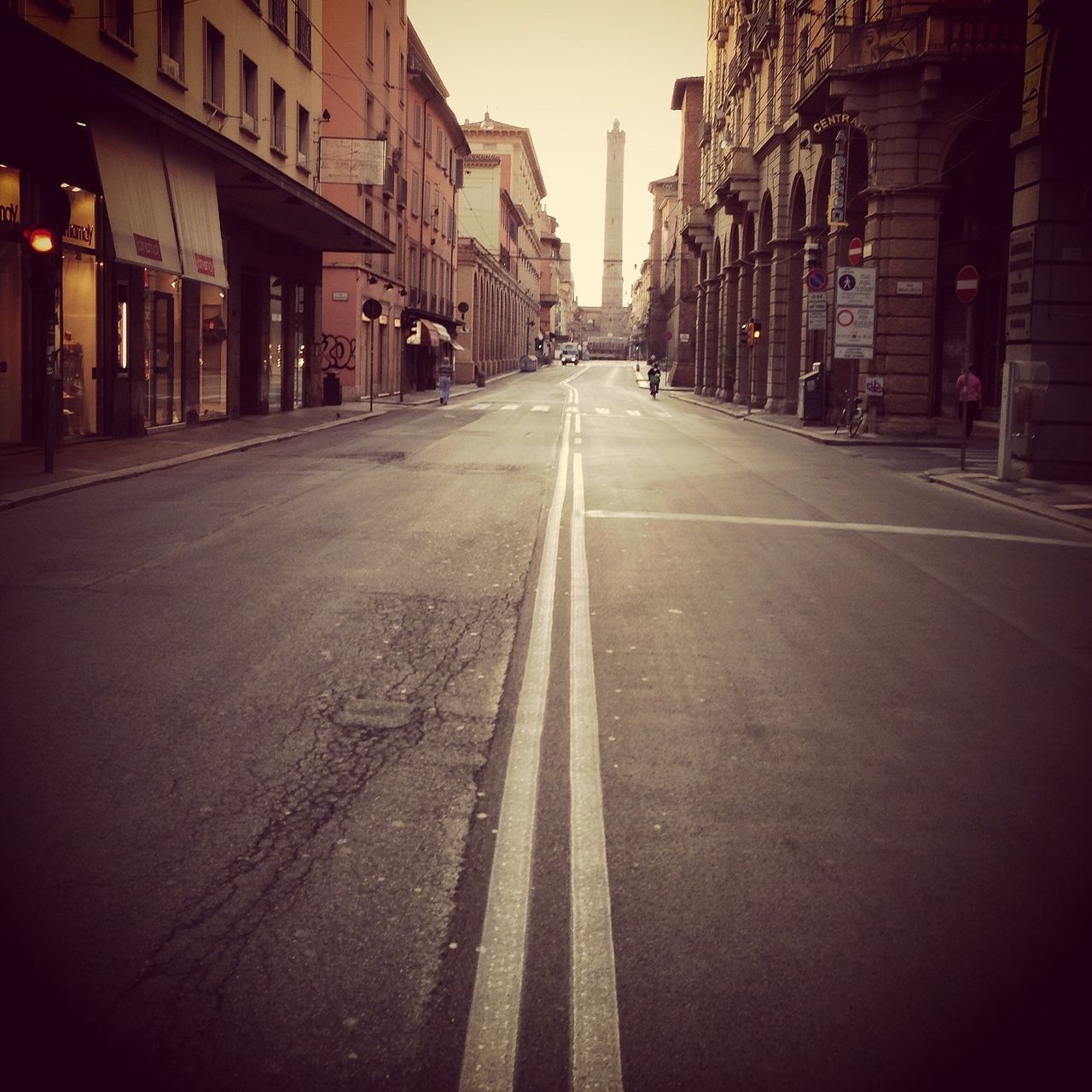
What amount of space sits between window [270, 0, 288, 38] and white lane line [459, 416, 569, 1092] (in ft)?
89.9

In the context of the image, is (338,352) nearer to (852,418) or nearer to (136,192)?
(852,418)

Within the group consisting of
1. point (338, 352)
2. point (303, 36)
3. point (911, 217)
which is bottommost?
point (338, 352)

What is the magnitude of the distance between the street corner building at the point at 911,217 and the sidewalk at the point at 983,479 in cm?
61

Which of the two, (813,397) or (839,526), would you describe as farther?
(813,397)

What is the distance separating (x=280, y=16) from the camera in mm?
29875

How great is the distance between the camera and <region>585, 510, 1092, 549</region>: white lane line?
38.7 feet

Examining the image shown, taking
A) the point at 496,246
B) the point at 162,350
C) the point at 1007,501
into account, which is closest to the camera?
the point at 1007,501

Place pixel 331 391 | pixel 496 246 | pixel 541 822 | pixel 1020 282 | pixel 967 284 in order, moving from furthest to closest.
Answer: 1. pixel 496 246
2. pixel 331 391
3. pixel 967 284
4. pixel 1020 282
5. pixel 541 822

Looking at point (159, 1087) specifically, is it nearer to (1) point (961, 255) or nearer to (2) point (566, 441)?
(2) point (566, 441)

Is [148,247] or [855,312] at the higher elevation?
[148,247]

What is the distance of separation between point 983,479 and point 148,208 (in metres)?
13.5

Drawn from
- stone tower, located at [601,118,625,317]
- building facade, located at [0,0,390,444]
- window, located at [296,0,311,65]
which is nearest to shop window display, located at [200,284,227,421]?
building facade, located at [0,0,390,444]

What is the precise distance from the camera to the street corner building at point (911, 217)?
17281 millimetres

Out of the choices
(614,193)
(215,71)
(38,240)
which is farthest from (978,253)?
(614,193)
